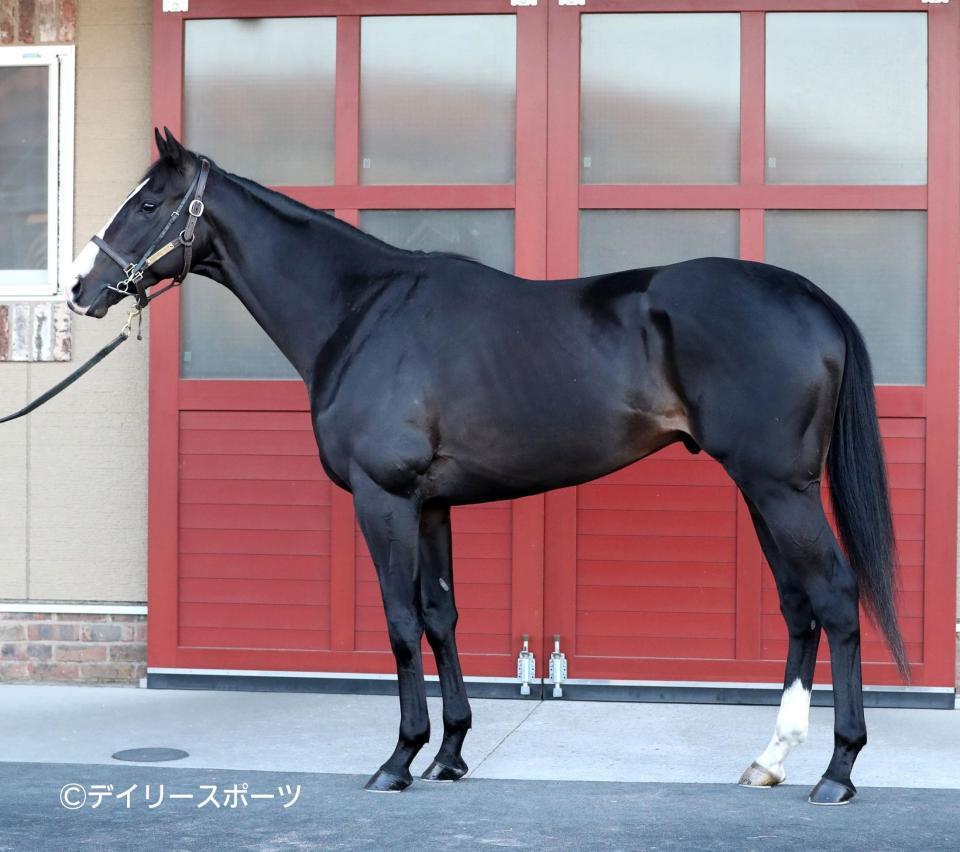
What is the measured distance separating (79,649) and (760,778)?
2.99m

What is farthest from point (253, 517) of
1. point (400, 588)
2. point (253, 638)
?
point (400, 588)

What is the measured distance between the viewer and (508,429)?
399 centimetres

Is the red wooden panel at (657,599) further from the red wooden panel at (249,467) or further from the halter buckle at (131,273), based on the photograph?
the halter buckle at (131,273)

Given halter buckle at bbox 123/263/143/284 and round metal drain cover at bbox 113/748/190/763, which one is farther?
round metal drain cover at bbox 113/748/190/763

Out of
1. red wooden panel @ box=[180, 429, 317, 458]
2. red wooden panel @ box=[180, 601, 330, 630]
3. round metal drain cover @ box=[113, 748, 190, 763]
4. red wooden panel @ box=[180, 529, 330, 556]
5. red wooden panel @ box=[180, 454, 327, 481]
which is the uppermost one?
red wooden panel @ box=[180, 429, 317, 458]

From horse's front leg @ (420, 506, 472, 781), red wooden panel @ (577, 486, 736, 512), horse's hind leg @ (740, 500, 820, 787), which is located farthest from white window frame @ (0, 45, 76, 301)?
horse's hind leg @ (740, 500, 820, 787)

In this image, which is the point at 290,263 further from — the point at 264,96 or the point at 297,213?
the point at 264,96

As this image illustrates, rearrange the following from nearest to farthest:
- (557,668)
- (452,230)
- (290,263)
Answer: (290,263), (557,668), (452,230)

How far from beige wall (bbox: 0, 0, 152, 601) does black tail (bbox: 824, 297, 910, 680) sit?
2.97 m

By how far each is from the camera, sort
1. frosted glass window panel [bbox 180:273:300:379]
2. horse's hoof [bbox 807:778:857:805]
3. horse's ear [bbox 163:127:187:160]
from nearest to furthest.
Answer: horse's hoof [bbox 807:778:857:805], horse's ear [bbox 163:127:187:160], frosted glass window panel [bbox 180:273:300:379]

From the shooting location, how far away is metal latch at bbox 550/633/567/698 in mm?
5145

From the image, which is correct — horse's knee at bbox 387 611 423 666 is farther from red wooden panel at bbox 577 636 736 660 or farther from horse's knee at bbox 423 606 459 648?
red wooden panel at bbox 577 636 736 660

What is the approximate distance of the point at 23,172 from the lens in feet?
18.4

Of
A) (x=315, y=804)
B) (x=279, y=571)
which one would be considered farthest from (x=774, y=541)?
(x=279, y=571)
